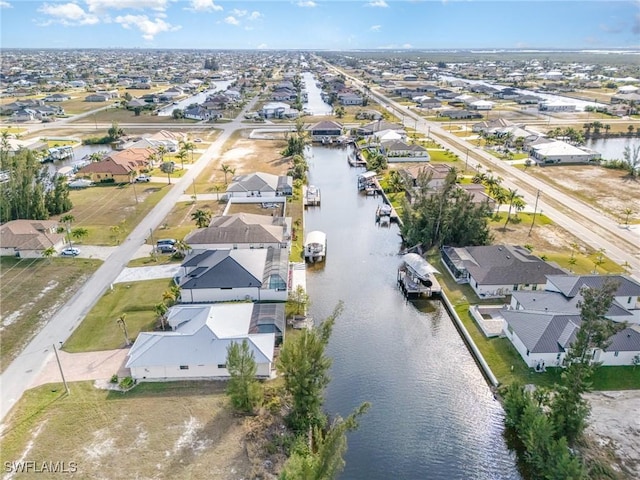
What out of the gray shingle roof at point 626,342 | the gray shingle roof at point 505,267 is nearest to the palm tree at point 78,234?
the gray shingle roof at point 505,267

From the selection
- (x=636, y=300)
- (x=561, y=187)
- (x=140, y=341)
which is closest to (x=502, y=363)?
(x=636, y=300)

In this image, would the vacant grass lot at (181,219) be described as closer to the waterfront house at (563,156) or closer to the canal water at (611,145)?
the waterfront house at (563,156)

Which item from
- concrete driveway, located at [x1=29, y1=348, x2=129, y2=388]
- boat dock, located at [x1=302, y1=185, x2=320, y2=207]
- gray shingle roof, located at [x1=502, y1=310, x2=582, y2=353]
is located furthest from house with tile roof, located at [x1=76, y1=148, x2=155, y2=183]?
gray shingle roof, located at [x1=502, y1=310, x2=582, y2=353]

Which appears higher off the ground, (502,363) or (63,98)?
(63,98)

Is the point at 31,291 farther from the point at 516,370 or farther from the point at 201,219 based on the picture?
the point at 516,370

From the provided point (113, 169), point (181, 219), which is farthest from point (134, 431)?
point (113, 169)

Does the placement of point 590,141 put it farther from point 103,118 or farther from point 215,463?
point 103,118

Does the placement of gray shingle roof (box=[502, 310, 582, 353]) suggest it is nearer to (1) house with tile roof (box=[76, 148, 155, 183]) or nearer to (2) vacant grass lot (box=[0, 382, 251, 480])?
(2) vacant grass lot (box=[0, 382, 251, 480])

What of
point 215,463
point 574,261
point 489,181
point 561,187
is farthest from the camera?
point 561,187
